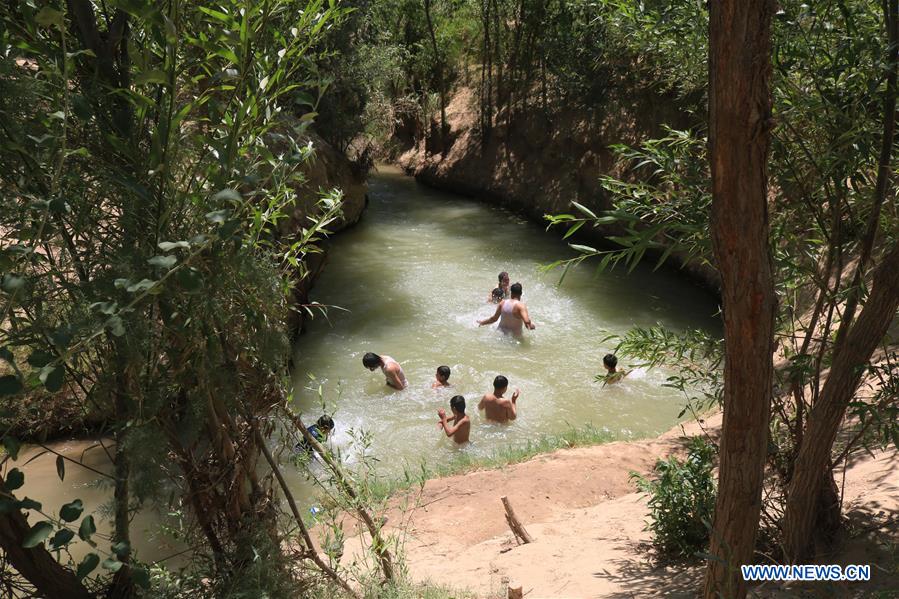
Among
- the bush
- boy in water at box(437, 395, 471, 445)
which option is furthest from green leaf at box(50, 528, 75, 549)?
boy in water at box(437, 395, 471, 445)

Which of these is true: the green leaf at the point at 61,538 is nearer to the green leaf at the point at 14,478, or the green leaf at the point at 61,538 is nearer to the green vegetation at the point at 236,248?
the green vegetation at the point at 236,248

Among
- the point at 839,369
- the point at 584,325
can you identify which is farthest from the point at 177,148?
the point at 584,325

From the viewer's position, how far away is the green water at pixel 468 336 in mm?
7965

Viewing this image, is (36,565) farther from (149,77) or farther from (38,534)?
(149,77)

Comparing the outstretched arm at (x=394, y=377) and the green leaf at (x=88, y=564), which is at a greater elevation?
the green leaf at (x=88, y=564)

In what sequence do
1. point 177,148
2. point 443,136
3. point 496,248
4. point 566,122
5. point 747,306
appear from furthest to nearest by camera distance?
1. point 443,136
2. point 566,122
3. point 496,248
4. point 747,306
5. point 177,148

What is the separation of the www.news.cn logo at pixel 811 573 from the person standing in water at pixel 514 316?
643 centimetres

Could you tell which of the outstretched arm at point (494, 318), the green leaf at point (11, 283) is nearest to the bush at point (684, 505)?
the green leaf at point (11, 283)

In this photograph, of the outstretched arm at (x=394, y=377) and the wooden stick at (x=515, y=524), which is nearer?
the wooden stick at (x=515, y=524)

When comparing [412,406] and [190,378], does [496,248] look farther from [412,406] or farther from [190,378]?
[190,378]

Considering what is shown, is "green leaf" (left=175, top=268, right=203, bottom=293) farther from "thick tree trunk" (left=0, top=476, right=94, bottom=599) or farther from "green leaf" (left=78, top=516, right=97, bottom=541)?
"thick tree trunk" (left=0, top=476, right=94, bottom=599)

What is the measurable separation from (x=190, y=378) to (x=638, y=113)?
44.4ft

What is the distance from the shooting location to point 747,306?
228 centimetres

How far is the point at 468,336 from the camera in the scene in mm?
10039
